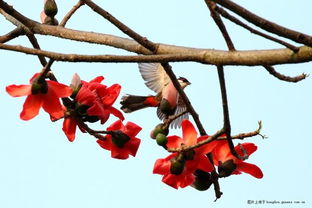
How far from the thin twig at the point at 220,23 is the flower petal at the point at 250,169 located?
780 millimetres

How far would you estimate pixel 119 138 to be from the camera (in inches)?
117

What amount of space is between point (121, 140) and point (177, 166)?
36cm

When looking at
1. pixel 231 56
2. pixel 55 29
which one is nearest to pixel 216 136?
pixel 231 56

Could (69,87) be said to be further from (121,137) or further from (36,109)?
(121,137)

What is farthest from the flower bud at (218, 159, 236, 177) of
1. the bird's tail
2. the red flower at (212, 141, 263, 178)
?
the bird's tail

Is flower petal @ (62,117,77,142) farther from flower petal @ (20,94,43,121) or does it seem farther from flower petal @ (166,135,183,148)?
flower petal @ (166,135,183,148)

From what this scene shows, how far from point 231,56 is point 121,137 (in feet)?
3.36

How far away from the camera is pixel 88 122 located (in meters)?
2.89

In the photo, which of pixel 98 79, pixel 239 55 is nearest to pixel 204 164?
pixel 98 79

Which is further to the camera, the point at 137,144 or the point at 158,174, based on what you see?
the point at 137,144

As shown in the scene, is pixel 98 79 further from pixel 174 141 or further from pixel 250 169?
pixel 250 169

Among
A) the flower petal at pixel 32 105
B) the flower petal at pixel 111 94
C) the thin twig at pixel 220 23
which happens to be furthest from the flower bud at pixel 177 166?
the thin twig at pixel 220 23

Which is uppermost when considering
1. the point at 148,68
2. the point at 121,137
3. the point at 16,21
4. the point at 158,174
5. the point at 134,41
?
the point at 148,68

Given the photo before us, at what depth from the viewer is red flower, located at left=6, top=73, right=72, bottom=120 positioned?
260cm
